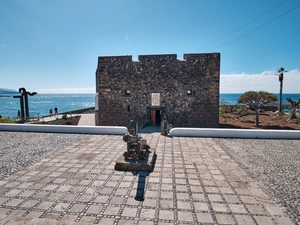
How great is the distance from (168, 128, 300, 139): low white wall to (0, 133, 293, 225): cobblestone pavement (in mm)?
2813

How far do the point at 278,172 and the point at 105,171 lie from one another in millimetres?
4343

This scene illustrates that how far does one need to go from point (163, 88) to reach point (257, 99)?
8.13 meters

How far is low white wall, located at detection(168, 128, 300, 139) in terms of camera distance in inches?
321

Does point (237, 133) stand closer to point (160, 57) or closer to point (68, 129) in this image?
point (160, 57)

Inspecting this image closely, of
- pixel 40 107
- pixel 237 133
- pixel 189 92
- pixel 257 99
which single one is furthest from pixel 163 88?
pixel 40 107

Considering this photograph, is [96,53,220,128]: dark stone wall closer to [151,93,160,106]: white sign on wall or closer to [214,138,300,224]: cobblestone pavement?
[151,93,160,106]: white sign on wall

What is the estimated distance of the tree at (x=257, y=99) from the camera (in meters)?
14.4

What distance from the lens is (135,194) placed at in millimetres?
3551

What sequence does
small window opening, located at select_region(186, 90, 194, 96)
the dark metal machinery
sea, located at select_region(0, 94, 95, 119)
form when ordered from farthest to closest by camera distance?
sea, located at select_region(0, 94, 95, 119) < small window opening, located at select_region(186, 90, 194, 96) < the dark metal machinery

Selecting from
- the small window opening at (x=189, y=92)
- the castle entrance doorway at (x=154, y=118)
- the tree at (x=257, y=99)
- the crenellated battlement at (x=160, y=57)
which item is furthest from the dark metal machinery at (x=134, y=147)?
the tree at (x=257, y=99)

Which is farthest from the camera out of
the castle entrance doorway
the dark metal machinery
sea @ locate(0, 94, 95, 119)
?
sea @ locate(0, 94, 95, 119)

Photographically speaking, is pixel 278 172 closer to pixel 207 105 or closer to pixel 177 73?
pixel 207 105

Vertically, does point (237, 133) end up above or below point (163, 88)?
below

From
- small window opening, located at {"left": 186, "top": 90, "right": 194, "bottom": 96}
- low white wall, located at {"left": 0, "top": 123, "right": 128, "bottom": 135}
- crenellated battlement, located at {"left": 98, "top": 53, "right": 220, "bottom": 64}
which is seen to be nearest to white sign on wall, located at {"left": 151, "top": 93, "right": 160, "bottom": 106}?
small window opening, located at {"left": 186, "top": 90, "right": 194, "bottom": 96}
